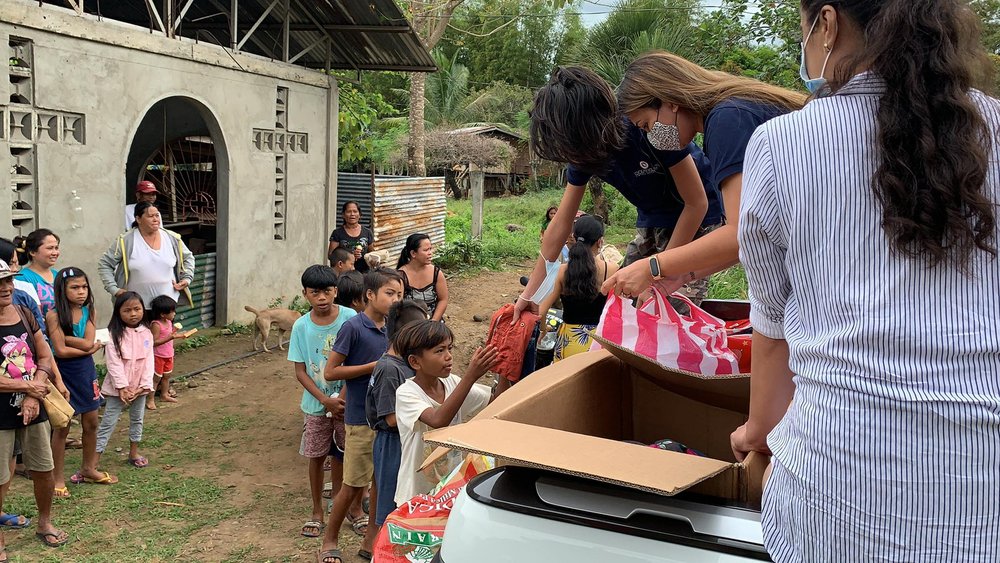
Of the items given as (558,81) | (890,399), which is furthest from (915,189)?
(558,81)

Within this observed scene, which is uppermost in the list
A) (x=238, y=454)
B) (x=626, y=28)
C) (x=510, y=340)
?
(x=626, y=28)

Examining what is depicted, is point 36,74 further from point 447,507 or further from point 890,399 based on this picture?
point 890,399

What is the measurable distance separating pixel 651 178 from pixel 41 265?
460 cm

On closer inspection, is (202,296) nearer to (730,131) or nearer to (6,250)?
(6,250)

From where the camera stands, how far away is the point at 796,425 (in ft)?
4.48

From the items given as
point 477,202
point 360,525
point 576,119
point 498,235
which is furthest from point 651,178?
point 498,235

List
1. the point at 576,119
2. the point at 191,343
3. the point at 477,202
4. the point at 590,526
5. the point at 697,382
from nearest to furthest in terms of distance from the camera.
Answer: the point at 590,526
the point at 697,382
the point at 576,119
the point at 191,343
the point at 477,202

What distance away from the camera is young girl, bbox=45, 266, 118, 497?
5297 millimetres

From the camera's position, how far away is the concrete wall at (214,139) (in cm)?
737

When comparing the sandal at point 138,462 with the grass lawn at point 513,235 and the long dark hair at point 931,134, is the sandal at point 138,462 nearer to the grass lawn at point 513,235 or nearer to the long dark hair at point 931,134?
the long dark hair at point 931,134

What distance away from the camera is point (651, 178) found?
3.23 metres

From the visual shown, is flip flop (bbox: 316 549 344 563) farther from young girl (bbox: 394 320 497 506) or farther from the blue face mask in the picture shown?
the blue face mask

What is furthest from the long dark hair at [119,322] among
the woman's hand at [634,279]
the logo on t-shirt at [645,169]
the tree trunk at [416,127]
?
the tree trunk at [416,127]

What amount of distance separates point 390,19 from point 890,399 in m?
9.97
